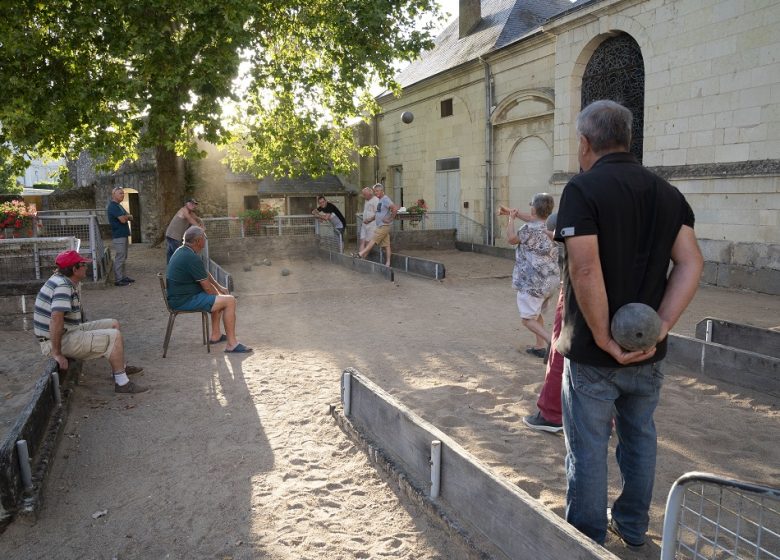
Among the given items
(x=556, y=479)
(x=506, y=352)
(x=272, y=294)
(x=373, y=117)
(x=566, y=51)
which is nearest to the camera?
(x=556, y=479)

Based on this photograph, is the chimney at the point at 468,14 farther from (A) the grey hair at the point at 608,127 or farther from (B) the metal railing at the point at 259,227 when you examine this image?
(A) the grey hair at the point at 608,127

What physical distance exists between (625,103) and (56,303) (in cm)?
1336

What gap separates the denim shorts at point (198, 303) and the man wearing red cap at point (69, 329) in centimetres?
122

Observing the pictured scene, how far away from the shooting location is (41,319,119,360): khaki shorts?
5457 mm

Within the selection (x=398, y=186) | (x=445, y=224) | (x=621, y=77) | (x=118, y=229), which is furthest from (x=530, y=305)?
(x=398, y=186)

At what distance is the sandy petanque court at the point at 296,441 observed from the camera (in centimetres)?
328

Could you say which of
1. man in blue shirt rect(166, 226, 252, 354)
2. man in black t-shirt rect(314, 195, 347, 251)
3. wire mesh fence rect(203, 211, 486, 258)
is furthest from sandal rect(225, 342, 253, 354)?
man in black t-shirt rect(314, 195, 347, 251)

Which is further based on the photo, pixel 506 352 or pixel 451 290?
pixel 451 290

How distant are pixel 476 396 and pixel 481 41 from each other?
706 inches

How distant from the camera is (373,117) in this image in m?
27.0

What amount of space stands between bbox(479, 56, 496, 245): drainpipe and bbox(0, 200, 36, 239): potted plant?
13.1 m

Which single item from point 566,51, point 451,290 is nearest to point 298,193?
point 566,51

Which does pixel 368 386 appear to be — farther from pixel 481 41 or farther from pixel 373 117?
pixel 373 117

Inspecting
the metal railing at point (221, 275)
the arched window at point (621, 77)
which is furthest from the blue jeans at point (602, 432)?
the arched window at point (621, 77)
